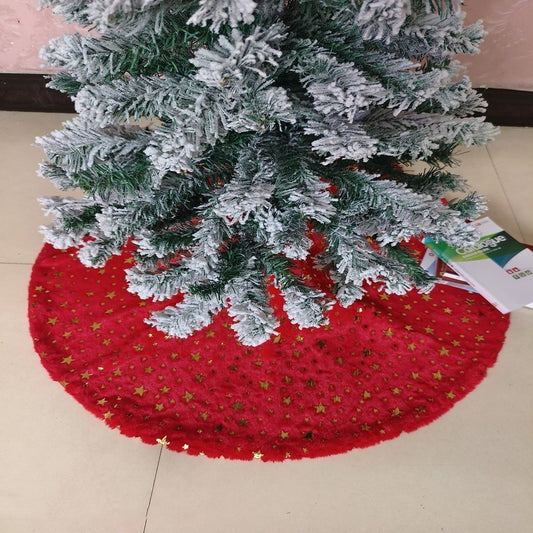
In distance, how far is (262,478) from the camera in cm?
88

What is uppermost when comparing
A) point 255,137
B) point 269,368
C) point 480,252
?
point 255,137

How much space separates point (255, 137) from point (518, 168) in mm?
1064

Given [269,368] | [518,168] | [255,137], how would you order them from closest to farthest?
[255,137], [269,368], [518,168]

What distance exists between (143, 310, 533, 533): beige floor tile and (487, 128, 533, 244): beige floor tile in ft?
1.91

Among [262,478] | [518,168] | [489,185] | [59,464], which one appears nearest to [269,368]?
[262,478]

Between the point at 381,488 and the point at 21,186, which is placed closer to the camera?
the point at 381,488

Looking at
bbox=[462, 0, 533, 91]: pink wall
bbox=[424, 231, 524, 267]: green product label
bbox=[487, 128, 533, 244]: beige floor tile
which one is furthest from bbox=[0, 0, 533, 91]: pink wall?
bbox=[424, 231, 524, 267]: green product label

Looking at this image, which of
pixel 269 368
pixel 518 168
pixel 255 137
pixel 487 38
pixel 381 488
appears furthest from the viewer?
pixel 518 168

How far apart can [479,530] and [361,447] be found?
235mm

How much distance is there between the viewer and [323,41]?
593 mm

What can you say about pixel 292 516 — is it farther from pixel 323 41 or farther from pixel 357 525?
pixel 323 41

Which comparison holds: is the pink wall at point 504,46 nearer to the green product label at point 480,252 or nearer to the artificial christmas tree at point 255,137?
the green product label at point 480,252

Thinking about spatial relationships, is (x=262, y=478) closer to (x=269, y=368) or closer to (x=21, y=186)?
(x=269, y=368)

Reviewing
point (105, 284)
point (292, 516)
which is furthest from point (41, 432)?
point (292, 516)
